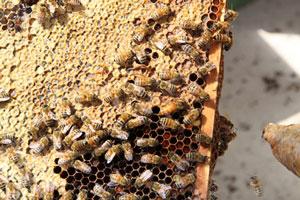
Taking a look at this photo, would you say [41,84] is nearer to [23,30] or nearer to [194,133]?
[23,30]

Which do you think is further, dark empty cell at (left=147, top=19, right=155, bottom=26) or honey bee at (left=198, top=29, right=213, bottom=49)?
dark empty cell at (left=147, top=19, right=155, bottom=26)

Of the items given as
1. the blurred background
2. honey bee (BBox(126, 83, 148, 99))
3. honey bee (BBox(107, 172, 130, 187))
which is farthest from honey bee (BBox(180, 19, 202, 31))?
the blurred background

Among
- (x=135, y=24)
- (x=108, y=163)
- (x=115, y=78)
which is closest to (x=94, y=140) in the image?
(x=108, y=163)

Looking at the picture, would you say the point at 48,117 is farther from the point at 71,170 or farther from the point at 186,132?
the point at 186,132

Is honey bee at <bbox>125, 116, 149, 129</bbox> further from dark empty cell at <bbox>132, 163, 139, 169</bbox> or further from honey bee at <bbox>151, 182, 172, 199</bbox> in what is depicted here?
honey bee at <bbox>151, 182, 172, 199</bbox>

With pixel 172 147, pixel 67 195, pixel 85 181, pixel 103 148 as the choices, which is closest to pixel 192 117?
pixel 172 147

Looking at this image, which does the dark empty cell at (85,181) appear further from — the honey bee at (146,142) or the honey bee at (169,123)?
the honey bee at (169,123)
